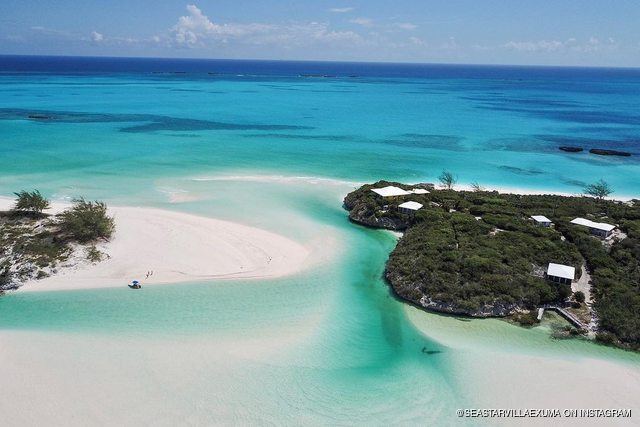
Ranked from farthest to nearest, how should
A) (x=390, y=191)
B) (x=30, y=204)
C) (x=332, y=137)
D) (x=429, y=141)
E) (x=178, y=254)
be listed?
(x=332, y=137), (x=429, y=141), (x=390, y=191), (x=30, y=204), (x=178, y=254)

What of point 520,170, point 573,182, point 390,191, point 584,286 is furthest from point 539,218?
point 520,170

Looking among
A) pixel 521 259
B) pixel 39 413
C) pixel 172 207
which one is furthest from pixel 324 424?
pixel 172 207

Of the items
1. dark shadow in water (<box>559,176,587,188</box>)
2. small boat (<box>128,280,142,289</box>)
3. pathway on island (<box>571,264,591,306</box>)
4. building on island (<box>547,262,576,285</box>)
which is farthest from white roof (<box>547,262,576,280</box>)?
dark shadow in water (<box>559,176,587,188</box>)

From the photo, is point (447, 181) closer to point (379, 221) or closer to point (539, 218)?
point (539, 218)

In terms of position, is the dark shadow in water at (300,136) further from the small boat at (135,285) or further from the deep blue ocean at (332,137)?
the small boat at (135,285)

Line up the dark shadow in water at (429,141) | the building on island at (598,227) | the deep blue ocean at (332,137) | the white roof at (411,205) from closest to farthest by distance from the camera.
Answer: the building on island at (598,227)
the white roof at (411,205)
the deep blue ocean at (332,137)
the dark shadow in water at (429,141)

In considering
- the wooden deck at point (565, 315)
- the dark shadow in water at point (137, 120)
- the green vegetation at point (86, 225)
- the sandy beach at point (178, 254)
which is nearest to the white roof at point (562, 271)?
the wooden deck at point (565, 315)

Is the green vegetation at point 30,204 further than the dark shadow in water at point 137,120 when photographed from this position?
No
